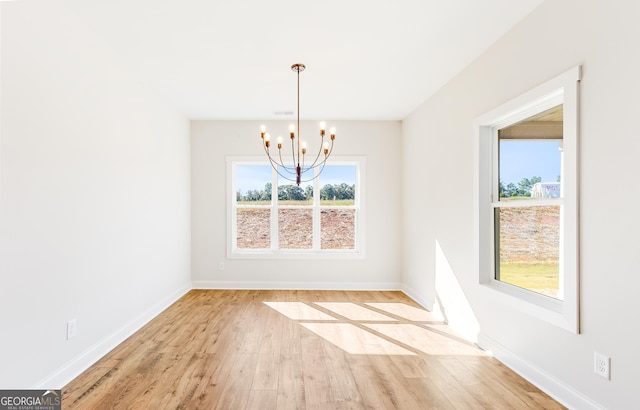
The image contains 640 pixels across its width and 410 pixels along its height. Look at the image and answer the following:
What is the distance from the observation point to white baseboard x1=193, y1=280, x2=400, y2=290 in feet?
17.6

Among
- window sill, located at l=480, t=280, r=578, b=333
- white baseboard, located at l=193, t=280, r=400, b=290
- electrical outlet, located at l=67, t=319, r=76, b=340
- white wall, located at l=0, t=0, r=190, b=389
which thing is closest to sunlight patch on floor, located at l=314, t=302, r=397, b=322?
white baseboard, located at l=193, t=280, r=400, b=290

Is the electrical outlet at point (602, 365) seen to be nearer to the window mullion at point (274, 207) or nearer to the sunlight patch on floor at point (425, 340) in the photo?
the sunlight patch on floor at point (425, 340)

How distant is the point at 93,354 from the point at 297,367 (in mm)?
1681

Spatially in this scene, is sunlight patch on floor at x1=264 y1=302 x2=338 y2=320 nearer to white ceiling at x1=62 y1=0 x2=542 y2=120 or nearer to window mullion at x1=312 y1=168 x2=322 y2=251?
window mullion at x1=312 y1=168 x2=322 y2=251

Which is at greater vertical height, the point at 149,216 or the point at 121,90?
the point at 121,90

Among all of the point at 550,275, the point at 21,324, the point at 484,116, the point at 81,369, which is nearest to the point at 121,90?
the point at 21,324

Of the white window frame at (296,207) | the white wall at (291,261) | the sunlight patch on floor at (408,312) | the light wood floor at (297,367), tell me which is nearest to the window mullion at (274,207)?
the white window frame at (296,207)

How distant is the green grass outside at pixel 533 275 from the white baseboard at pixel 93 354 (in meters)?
3.54

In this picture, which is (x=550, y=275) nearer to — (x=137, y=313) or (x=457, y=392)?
(x=457, y=392)

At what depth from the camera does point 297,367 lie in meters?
2.70

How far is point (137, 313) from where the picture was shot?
3596 mm

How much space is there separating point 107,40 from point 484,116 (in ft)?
11.0

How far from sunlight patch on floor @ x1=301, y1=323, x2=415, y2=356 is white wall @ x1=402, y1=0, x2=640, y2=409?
87 cm

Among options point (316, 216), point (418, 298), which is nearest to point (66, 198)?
point (316, 216)
